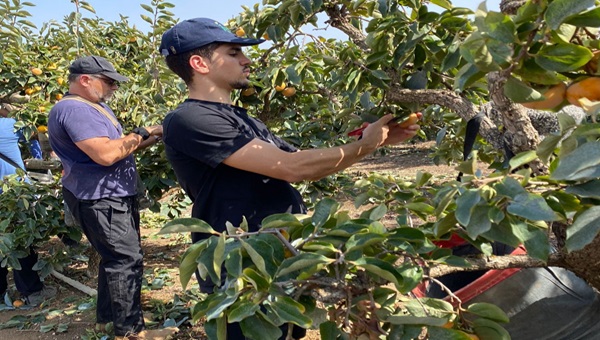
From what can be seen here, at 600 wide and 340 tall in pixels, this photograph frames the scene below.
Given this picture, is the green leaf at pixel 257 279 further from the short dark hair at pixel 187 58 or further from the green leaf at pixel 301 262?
the short dark hair at pixel 187 58

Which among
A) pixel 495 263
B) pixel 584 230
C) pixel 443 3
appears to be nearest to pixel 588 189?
pixel 584 230

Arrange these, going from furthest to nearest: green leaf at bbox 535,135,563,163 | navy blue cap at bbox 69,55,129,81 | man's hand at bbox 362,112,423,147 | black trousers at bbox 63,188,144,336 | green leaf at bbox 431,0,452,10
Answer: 1. navy blue cap at bbox 69,55,129,81
2. black trousers at bbox 63,188,144,336
3. man's hand at bbox 362,112,423,147
4. green leaf at bbox 431,0,452,10
5. green leaf at bbox 535,135,563,163

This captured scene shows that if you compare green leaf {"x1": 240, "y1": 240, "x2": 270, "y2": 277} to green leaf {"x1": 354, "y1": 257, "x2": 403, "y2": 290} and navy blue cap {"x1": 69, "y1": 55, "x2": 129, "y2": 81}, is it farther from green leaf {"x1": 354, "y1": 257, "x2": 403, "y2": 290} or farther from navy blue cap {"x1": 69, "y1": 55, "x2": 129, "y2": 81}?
navy blue cap {"x1": 69, "y1": 55, "x2": 129, "y2": 81}

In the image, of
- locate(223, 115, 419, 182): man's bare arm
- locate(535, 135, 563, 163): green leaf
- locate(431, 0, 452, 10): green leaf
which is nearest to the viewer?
locate(535, 135, 563, 163): green leaf

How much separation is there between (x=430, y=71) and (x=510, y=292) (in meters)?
0.70

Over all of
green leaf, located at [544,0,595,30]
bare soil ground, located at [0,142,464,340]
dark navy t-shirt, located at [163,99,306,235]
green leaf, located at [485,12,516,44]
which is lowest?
bare soil ground, located at [0,142,464,340]

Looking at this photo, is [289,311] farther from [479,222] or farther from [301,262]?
[479,222]

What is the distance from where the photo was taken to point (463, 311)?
92 centimetres

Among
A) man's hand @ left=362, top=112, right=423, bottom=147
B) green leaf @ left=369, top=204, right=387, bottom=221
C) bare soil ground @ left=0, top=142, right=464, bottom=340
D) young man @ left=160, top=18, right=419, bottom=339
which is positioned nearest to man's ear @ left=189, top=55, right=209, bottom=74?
young man @ left=160, top=18, right=419, bottom=339

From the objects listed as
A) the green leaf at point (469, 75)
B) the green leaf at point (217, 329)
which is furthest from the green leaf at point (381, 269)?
the green leaf at point (469, 75)

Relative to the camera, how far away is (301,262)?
77 centimetres

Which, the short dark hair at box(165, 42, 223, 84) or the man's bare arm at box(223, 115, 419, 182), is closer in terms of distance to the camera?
the man's bare arm at box(223, 115, 419, 182)

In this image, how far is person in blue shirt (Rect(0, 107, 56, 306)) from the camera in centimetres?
361

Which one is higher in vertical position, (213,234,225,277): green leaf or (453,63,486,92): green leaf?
(453,63,486,92): green leaf
